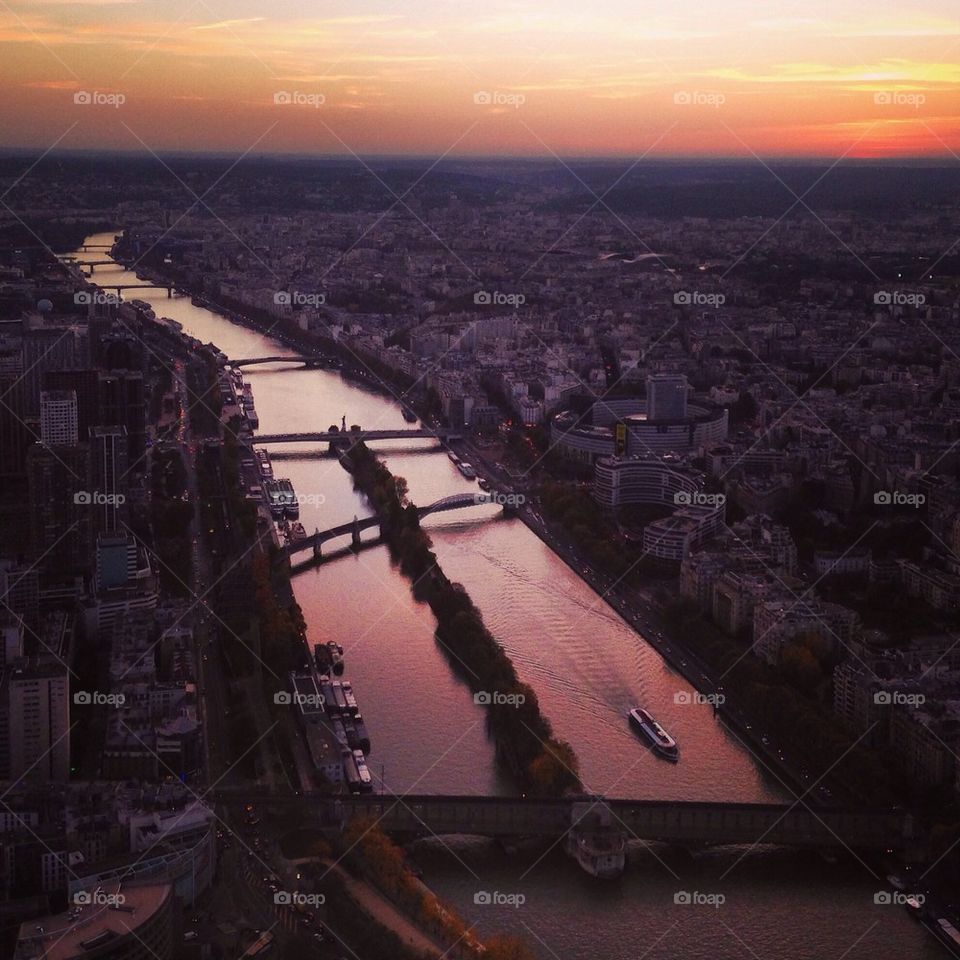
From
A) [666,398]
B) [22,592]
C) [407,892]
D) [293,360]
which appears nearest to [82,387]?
[22,592]

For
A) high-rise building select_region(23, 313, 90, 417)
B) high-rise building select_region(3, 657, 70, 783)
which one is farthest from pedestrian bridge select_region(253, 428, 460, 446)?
high-rise building select_region(3, 657, 70, 783)

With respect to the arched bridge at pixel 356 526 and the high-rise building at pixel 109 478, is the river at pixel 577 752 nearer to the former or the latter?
the arched bridge at pixel 356 526

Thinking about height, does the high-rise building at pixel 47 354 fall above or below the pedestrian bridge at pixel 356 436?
above

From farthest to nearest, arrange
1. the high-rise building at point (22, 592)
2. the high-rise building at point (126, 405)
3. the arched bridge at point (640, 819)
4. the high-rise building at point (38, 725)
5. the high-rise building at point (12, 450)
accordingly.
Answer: the high-rise building at point (126, 405) < the high-rise building at point (12, 450) < the high-rise building at point (22, 592) < the high-rise building at point (38, 725) < the arched bridge at point (640, 819)

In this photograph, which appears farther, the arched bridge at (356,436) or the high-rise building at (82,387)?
the arched bridge at (356,436)

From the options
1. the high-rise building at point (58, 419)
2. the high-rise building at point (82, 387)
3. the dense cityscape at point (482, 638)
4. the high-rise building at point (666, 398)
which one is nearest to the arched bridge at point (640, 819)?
the dense cityscape at point (482, 638)

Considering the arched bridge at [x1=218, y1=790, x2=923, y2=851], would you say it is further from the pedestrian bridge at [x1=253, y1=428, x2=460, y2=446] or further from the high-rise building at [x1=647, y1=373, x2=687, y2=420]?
the high-rise building at [x1=647, y1=373, x2=687, y2=420]

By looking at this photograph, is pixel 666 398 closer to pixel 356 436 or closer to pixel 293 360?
pixel 356 436
